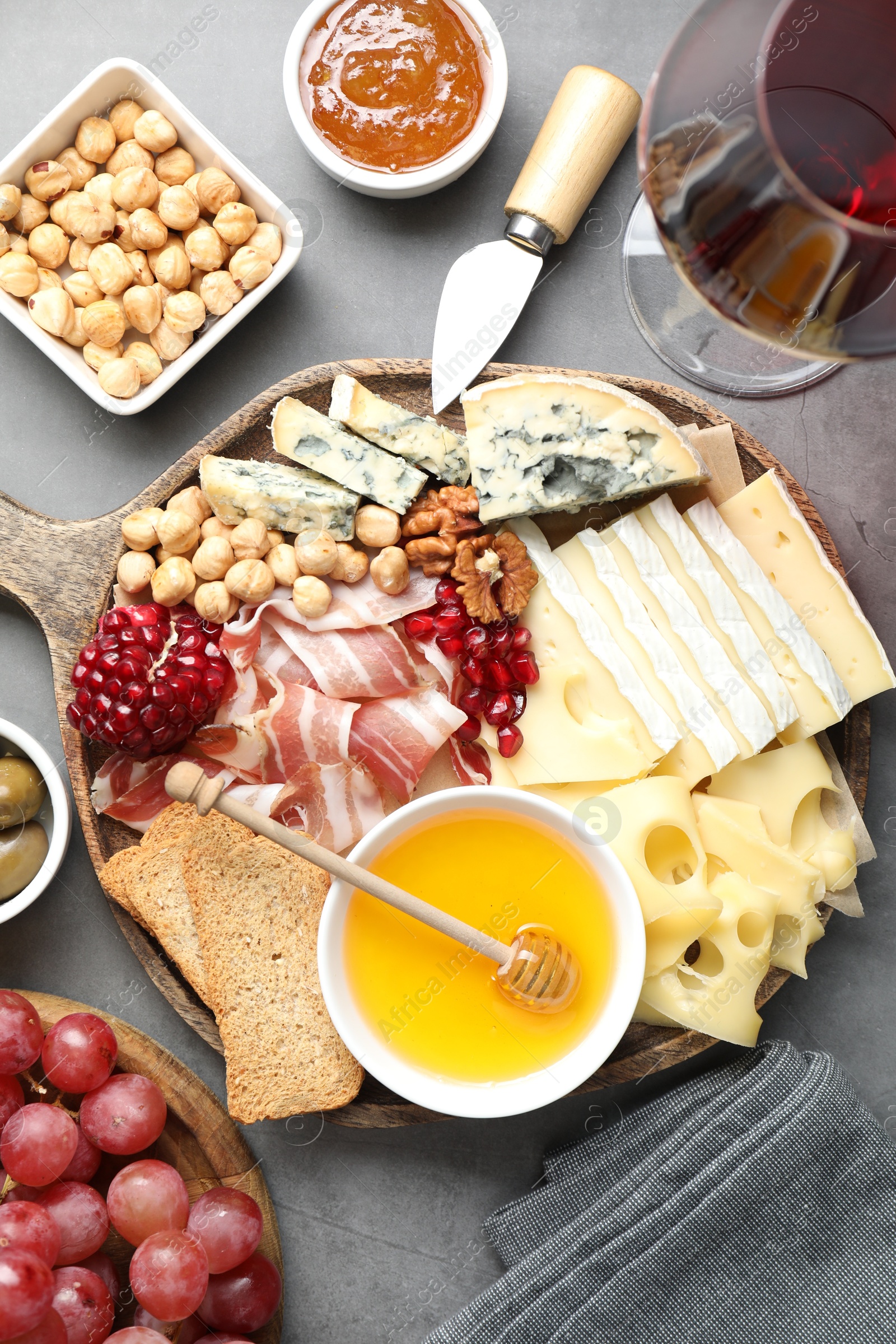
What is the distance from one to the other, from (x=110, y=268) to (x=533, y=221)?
0.75 m

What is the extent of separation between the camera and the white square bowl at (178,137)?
5.17ft

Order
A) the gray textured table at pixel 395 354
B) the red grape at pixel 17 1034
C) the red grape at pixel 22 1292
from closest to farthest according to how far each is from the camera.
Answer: the red grape at pixel 22 1292
the red grape at pixel 17 1034
the gray textured table at pixel 395 354

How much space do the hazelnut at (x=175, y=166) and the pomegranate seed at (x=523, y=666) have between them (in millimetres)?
1014

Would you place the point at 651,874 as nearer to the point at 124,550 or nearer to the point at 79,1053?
the point at 79,1053

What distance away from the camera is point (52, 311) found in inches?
62.2

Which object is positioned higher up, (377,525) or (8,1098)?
(377,525)

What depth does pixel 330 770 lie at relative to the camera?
1.61 meters

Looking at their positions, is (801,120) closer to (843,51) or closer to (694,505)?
(843,51)

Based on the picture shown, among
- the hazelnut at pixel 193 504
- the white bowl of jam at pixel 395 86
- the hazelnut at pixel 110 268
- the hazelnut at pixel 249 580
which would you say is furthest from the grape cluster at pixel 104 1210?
the white bowl of jam at pixel 395 86

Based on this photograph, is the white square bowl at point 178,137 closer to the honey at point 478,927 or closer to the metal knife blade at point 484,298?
the metal knife blade at point 484,298

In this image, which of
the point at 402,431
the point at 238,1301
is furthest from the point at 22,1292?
the point at 402,431

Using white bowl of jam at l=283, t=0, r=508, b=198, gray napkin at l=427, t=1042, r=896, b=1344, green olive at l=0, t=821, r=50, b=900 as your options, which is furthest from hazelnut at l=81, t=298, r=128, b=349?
gray napkin at l=427, t=1042, r=896, b=1344

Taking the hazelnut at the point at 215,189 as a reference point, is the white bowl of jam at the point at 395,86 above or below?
above

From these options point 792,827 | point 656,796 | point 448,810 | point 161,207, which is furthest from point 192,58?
point 792,827
